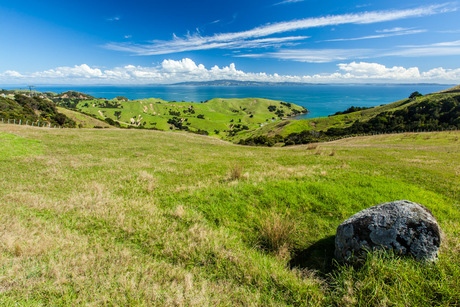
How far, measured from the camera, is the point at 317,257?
4777 millimetres

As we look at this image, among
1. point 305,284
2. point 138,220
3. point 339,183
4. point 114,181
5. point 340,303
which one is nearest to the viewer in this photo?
point 340,303

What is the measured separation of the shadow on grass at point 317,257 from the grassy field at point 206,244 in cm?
3

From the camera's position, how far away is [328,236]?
18.2 feet

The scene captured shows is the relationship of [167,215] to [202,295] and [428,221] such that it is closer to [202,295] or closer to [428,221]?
[202,295]

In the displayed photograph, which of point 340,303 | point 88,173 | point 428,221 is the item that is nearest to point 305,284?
point 340,303

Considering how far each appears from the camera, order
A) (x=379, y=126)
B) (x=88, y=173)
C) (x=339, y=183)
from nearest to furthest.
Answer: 1. (x=339, y=183)
2. (x=88, y=173)
3. (x=379, y=126)

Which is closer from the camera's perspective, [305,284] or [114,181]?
[305,284]

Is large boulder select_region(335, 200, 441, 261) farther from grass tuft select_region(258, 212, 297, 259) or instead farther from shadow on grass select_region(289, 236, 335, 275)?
grass tuft select_region(258, 212, 297, 259)

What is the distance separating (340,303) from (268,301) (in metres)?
1.23

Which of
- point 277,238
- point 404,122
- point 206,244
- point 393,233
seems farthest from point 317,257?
point 404,122

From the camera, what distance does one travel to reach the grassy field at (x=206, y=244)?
330cm

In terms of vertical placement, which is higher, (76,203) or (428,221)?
(428,221)

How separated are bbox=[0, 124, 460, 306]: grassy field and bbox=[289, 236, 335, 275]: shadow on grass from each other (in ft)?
0.09

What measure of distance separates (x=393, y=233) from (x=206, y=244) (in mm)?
4333
